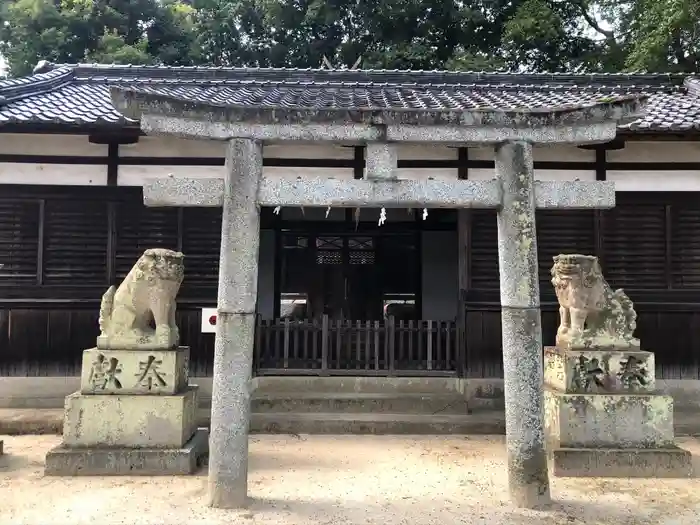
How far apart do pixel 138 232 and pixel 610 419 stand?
7.10 meters

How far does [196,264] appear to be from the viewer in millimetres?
8258

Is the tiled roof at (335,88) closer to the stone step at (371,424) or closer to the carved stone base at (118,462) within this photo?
the stone step at (371,424)

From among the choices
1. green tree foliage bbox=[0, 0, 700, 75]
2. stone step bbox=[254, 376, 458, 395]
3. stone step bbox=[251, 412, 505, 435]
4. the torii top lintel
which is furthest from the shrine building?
green tree foliage bbox=[0, 0, 700, 75]

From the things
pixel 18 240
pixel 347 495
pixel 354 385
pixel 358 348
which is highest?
pixel 18 240

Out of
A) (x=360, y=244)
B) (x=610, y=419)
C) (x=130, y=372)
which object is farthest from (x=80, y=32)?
(x=610, y=419)

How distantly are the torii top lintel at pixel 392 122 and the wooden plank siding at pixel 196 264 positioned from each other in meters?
3.71

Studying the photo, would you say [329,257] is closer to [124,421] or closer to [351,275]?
[351,275]

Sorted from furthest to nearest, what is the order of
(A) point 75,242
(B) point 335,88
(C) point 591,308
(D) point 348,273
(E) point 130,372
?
1. (D) point 348,273
2. (B) point 335,88
3. (A) point 75,242
4. (C) point 591,308
5. (E) point 130,372

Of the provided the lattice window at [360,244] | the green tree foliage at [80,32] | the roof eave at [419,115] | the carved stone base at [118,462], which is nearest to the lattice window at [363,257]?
the lattice window at [360,244]

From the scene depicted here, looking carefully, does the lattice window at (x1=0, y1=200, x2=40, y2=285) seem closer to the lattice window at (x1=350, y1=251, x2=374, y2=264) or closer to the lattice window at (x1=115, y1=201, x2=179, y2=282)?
the lattice window at (x1=115, y1=201, x2=179, y2=282)

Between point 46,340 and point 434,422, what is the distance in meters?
6.05

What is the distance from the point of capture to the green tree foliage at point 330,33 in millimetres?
19344

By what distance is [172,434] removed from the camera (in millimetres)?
5641

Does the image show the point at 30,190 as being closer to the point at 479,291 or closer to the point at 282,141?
the point at 282,141
